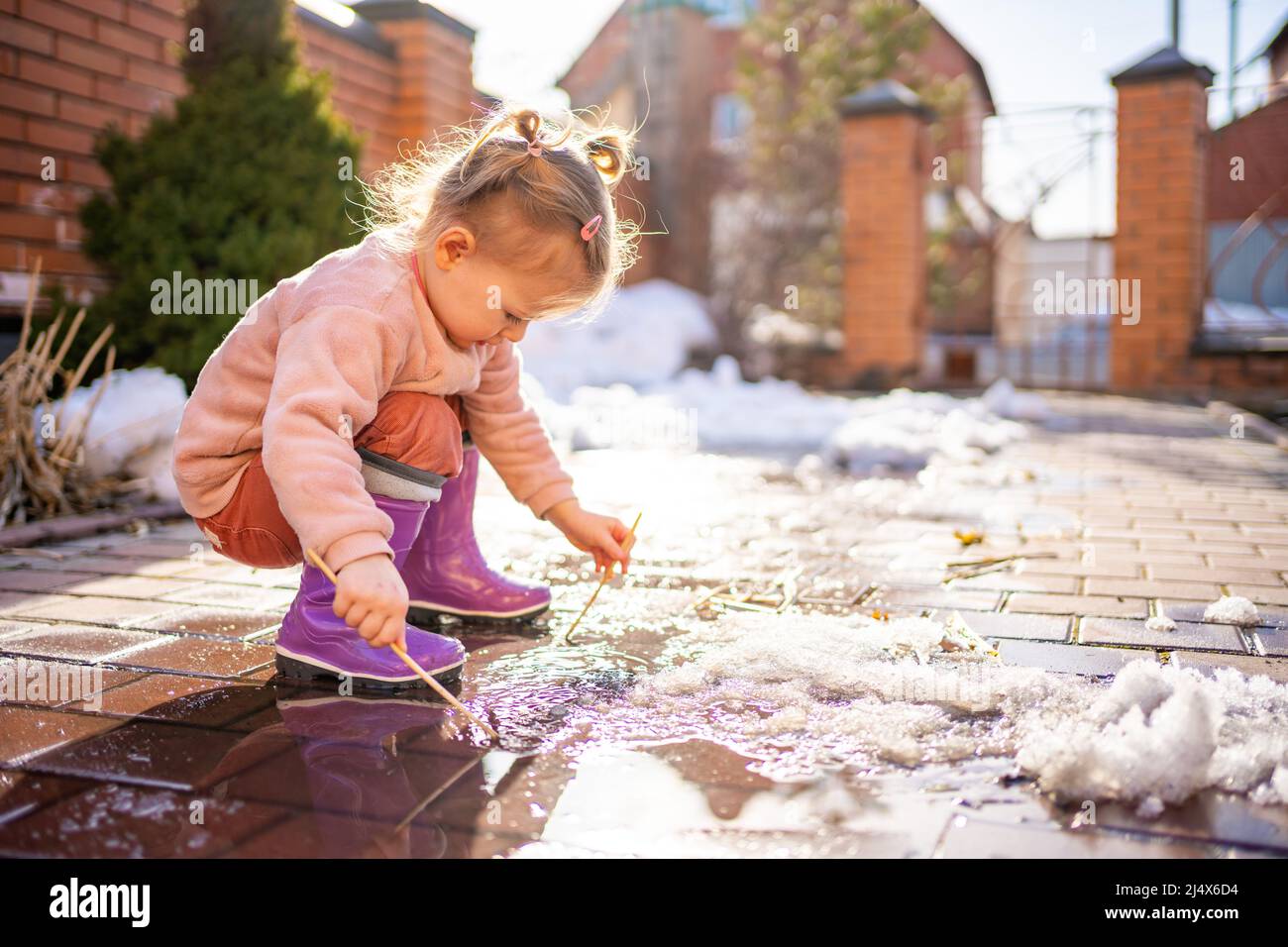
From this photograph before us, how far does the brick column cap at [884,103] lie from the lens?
9.59 meters

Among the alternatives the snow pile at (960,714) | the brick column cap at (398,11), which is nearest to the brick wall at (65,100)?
the brick column cap at (398,11)

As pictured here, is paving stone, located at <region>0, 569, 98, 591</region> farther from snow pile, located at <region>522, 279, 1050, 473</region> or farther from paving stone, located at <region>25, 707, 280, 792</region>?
snow pile, located at <region>522, 279, 1050, 473</region>

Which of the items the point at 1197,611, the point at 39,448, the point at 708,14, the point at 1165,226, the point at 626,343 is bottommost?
the point at 1197,611

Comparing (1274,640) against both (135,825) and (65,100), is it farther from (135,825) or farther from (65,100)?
(65,100)

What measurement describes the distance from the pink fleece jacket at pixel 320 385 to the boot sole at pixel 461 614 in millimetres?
510

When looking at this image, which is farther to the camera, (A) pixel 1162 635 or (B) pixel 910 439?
(B) pixel 910 439

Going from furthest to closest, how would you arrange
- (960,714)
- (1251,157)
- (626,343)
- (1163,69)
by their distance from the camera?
(626,343)
(1251,157)
(1163,69)
(960,714)

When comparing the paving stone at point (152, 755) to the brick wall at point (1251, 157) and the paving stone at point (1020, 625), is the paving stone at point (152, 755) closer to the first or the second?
Answer: the paving stone at point (1020, 625)

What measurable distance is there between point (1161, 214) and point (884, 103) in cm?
247

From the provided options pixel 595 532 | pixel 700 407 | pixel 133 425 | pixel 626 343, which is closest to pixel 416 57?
pixel 626 343

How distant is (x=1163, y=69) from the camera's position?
28.5ft

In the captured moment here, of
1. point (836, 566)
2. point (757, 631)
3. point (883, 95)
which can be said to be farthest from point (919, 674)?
point (883, 95)

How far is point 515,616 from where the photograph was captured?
2.38m

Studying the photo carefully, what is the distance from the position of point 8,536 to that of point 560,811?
253 cm
